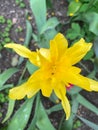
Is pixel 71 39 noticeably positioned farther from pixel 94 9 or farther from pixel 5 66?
pixel 5 66

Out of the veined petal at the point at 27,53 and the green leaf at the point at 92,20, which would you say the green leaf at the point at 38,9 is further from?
the veined petal at the point at 27,53

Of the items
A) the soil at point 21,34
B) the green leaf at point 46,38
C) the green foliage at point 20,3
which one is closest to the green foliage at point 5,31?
the soil at point 21,34

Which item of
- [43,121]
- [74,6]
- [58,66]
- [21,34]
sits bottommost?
[43,121]

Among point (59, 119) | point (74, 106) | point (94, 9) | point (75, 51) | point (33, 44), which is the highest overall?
point (75, 51)

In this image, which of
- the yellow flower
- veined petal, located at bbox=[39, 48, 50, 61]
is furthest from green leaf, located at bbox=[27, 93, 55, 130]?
veined petal, located at bbox=[39, 48, 50, 61]

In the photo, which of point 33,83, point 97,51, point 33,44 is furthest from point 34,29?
point 33,83

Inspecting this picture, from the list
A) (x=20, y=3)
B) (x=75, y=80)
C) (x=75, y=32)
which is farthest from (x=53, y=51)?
(x=20, y=3)

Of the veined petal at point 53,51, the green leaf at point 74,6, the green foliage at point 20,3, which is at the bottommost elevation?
the green leaf at point 74,6

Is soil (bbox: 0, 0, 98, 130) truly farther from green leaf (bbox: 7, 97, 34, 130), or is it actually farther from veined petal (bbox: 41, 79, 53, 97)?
veined petal (bbox: 41, 79, 53, 97)

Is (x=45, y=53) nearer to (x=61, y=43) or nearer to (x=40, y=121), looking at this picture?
(x=61, y=43)

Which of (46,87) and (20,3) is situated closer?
(46,87)

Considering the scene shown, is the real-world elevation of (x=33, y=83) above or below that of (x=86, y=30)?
above
